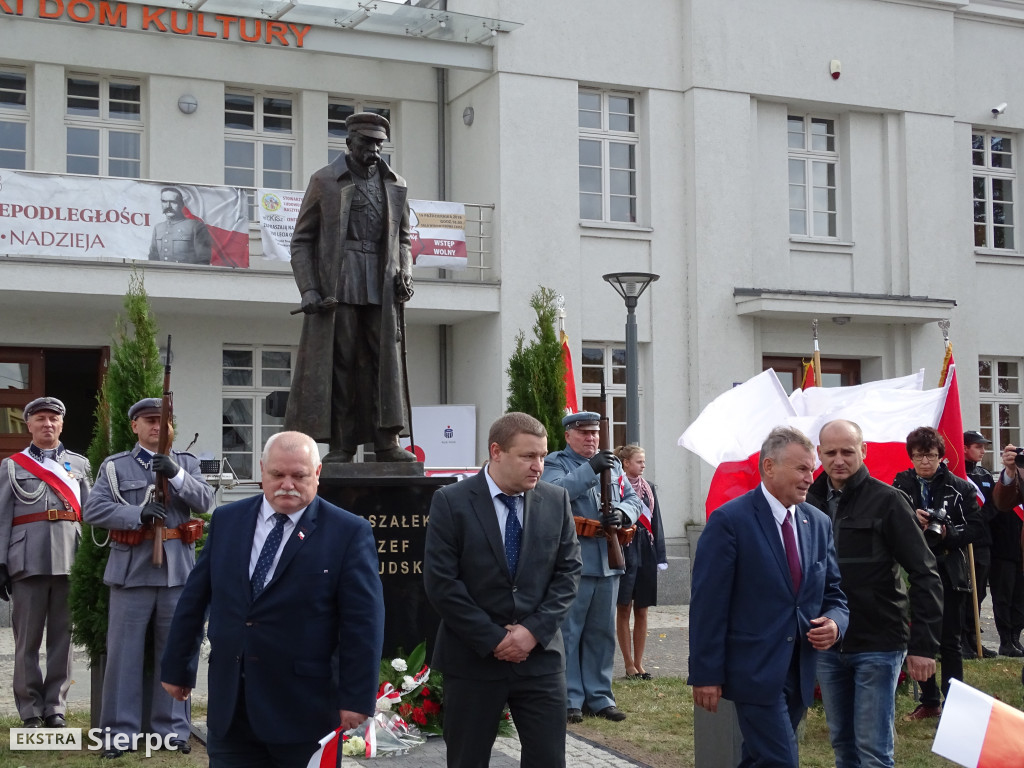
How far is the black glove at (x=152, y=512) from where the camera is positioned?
7.55 meters

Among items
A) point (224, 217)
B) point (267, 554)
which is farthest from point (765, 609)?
point (224, 217)

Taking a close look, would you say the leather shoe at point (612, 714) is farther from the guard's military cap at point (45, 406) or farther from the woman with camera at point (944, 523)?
the guard's military cap at point (45, 406)

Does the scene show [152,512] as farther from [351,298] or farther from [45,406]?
[351,298]

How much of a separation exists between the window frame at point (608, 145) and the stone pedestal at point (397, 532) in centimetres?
1283

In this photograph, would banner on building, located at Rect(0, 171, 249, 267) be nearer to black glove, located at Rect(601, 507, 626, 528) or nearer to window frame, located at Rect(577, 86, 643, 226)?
window frame, located at Rect(577, 86, 643, 226)

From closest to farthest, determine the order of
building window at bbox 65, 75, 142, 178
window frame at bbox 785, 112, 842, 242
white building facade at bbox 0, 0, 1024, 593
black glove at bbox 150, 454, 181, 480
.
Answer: black glove at bbox 150, 454, 181, 480, white building facade at bbox 0, 0, 1024, 593, building window at bbox 65, 75, 142, 178, window frame at bbox 785, 112, 842, 242

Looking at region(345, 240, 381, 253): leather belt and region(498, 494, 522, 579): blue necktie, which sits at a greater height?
region(345, 240, 381, 253): leather belt

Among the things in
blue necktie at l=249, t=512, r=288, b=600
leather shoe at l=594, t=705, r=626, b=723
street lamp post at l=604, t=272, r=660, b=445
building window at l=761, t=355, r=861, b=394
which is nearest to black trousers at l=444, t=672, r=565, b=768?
blue necktie at l=249, t=512, r=288, b=600

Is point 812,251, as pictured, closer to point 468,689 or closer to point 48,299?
point 48,299

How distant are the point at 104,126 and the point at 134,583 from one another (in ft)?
43.8

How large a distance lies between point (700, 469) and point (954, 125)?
7.84m

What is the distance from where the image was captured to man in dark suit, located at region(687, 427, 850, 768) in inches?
209

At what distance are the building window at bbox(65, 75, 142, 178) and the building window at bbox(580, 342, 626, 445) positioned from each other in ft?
24.3

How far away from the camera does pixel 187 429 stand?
770 inches
